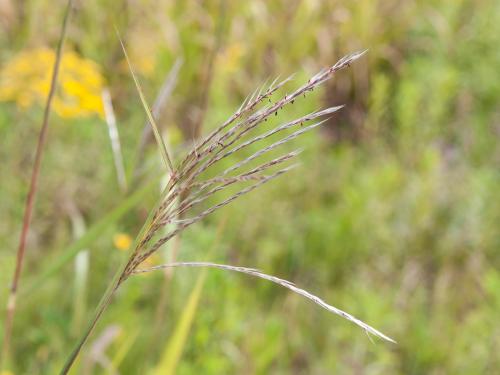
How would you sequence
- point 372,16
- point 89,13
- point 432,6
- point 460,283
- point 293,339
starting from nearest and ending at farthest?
point 293,339, point 460,283, point 89,13, point 372,16, point 432,6

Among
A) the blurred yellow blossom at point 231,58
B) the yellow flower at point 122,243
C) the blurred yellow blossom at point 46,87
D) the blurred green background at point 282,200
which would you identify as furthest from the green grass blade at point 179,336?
the blurred yellow blossom at point 231,58

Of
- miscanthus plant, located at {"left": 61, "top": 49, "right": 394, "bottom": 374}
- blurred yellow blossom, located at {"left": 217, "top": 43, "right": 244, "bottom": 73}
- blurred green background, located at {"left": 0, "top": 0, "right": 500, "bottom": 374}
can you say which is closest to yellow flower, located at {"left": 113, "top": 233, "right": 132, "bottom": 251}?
blurred green background, located at {"left": 0, "top": 0, "right": 500, "bottom": 374}

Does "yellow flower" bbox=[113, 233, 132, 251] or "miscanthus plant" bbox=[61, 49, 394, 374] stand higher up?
"yellow flower" bbox=[113, 233, 132, 251]

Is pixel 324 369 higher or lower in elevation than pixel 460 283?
lower

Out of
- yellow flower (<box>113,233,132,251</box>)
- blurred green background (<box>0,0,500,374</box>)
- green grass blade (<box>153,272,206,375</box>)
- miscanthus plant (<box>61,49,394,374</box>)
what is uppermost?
blurred green background (<box>0,0,500,374</box>)

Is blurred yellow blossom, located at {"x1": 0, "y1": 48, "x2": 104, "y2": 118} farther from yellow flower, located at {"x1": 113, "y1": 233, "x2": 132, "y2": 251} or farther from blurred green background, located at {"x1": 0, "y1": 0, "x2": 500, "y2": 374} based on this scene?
yellow flower, located at {"x1": 113, "y1": 233, "x2": 132, "y2": 251}

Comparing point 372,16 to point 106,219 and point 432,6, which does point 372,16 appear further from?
point 106,219

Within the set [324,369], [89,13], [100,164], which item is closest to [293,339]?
[324,369]
